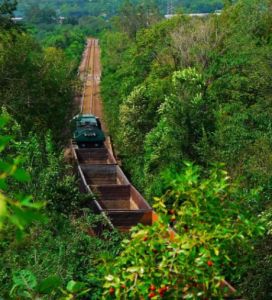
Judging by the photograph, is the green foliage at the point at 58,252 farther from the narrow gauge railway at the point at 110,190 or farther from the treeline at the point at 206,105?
the narrow gauge railway at the point at 110,190

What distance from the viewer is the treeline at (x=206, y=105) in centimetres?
1758

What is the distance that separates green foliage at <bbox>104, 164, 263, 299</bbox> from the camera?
5.71 metres

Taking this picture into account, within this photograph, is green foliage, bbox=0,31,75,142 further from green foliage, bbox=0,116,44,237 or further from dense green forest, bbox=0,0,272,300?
green foliage, bbox=0,116,44,237

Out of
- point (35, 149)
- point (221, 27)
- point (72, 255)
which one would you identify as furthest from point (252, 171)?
point (221, 27)

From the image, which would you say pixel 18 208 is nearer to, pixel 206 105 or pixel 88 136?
pixel 206 105

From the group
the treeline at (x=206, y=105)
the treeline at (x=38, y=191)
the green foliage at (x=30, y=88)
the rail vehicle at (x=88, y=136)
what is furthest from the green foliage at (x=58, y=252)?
the rail vehicle at (x=88, y=136)

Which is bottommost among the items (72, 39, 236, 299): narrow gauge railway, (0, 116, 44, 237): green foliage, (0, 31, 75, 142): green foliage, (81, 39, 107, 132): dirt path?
(81, 39, 107, 132): dirt path

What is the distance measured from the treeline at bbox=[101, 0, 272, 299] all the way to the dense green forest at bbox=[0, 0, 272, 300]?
0.05 metres

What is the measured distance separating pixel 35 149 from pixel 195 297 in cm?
1078

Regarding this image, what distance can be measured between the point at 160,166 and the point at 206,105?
104 inches

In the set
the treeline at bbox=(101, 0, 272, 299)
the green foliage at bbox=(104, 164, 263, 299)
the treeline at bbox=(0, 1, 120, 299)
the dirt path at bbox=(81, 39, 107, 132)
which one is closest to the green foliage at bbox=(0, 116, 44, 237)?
the treeline at bbox=(0, 1, 120, 299)

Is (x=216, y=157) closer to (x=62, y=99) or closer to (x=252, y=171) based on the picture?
(x=252, y=171)

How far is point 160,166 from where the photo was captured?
82.1 feet

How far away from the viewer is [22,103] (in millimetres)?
22578
